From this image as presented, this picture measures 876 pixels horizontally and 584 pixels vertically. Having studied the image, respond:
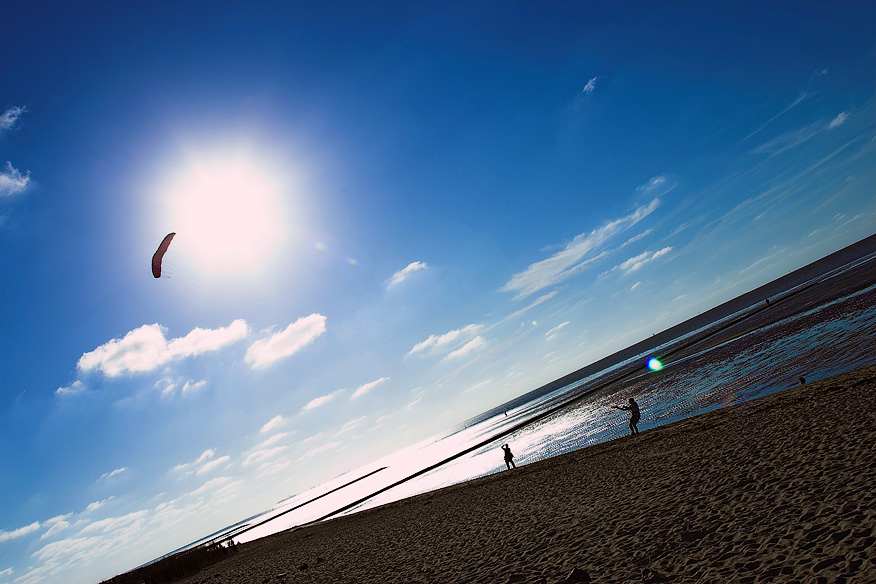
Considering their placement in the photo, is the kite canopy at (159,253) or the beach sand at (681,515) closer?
the beach sand at (681,515)

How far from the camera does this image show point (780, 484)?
846cm

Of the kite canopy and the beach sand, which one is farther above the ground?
the kite canopy

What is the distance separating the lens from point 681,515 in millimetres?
8688

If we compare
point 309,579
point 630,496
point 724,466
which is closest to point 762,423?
point 724,466

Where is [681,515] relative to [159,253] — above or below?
below

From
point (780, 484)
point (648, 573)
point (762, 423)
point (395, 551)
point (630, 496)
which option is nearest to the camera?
point (648, 573)

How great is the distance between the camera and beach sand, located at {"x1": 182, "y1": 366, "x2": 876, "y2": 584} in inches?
252

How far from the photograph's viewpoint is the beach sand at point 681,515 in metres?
6.40

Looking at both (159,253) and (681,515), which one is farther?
(159,253)

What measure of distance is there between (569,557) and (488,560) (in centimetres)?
235

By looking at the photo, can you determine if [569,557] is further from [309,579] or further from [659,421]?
[659,421]

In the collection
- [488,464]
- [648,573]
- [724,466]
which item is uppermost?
[648,573]

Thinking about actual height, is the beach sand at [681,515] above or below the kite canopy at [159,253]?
A: below

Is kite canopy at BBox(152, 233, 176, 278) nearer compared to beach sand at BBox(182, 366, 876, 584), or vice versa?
beach sand at BBox(182, 366, 876, 584)
